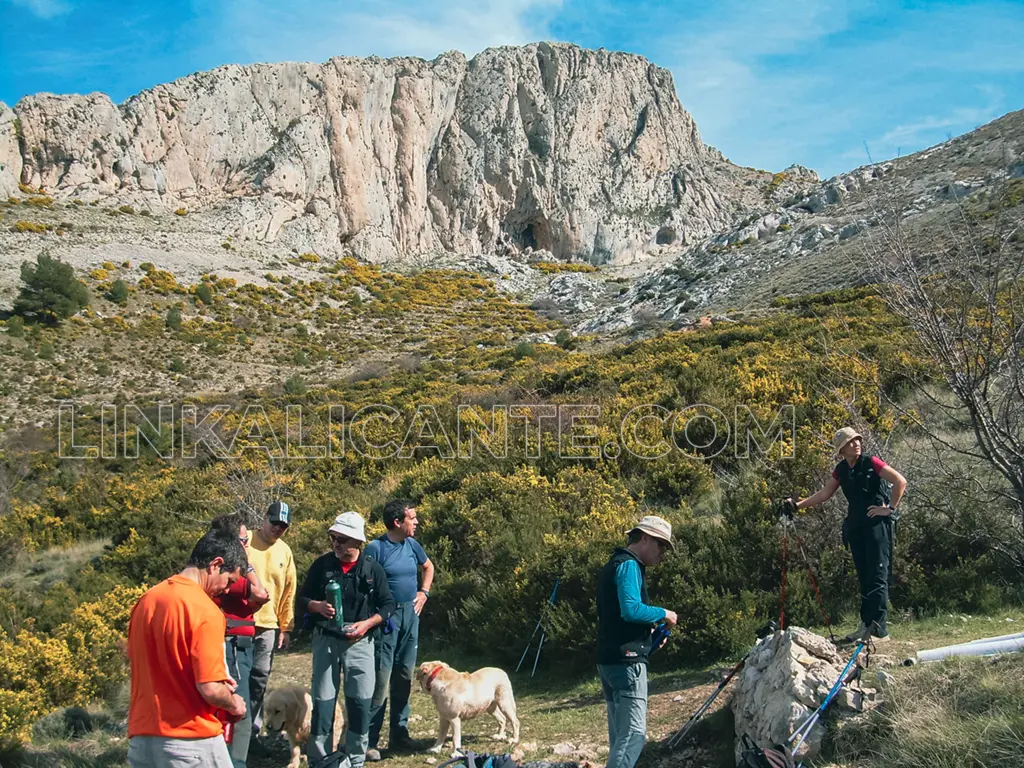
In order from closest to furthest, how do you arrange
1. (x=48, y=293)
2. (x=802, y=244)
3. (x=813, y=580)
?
(x=813, y=580) < (x=48, y=293) < (x=802, y=244)

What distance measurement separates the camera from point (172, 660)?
2619 mm

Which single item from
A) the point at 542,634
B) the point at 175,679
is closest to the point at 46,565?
the point at 542,634

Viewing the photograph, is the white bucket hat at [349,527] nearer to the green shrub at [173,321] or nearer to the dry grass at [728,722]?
the dry grass at [728,722]

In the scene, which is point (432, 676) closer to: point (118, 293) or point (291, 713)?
point (291, 713)

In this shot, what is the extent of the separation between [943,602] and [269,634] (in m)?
5.13

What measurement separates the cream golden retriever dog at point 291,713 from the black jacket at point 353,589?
780mm

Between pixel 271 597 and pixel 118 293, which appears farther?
pixel 118 293

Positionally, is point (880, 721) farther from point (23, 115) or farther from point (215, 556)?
point (23, 115)

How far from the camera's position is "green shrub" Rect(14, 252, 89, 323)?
32.4 metres

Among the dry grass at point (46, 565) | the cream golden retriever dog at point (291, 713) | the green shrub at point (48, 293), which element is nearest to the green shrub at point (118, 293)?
the green shrub at point (48, 293)

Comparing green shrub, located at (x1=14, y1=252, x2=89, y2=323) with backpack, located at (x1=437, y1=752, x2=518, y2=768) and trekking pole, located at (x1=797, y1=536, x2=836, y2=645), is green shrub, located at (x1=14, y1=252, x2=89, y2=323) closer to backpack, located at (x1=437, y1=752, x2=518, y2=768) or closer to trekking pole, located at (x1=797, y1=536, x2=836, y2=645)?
trekking pole, located at (x1=797, y1=536, x2=836, y2=645)

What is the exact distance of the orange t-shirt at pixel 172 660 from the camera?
2.61m

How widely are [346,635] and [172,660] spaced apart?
158 cm

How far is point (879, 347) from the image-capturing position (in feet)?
37.8
